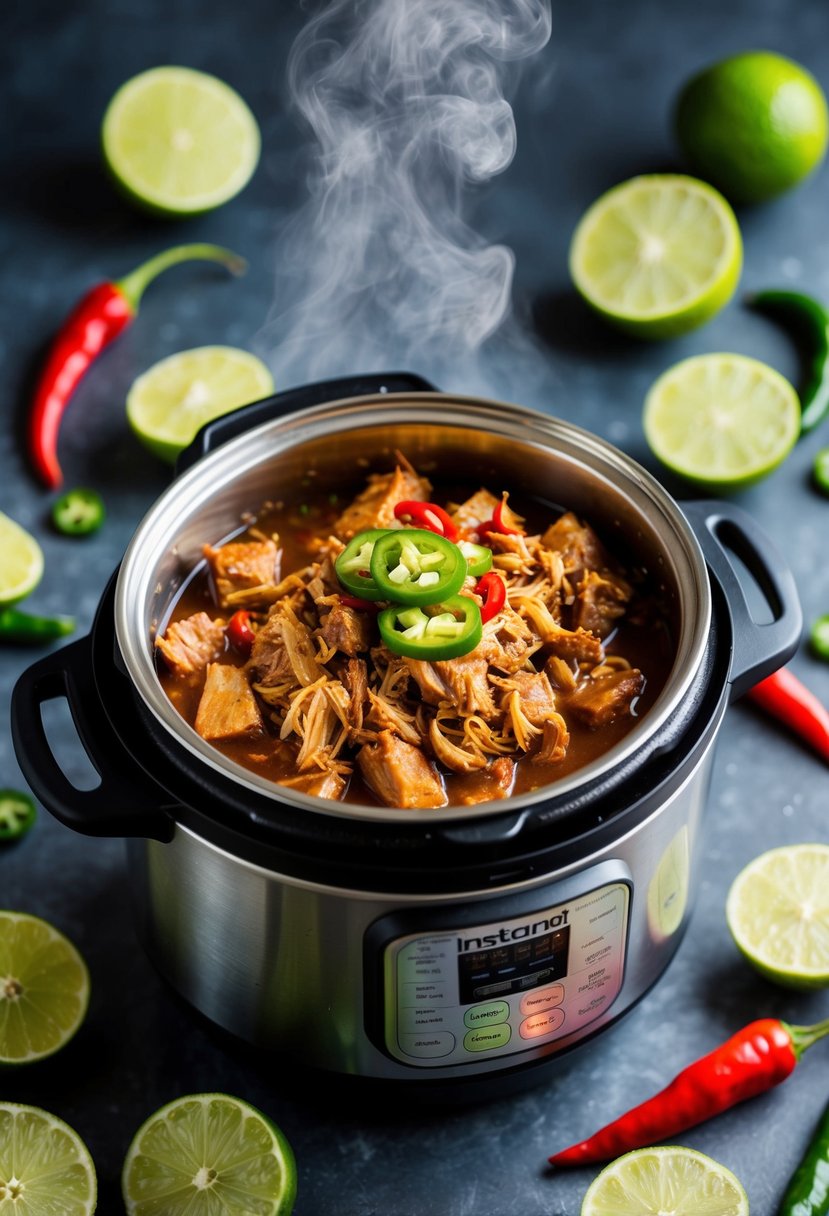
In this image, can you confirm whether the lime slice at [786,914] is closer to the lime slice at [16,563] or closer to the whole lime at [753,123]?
the lime slice at [16,563]

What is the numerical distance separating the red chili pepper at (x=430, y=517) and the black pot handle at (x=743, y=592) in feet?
2.03

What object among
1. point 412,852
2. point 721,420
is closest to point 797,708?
point 721,420

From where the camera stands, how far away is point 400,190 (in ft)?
17.2

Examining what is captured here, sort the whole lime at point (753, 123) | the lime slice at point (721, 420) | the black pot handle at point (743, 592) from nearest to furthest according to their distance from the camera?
the black pot handle at point (743, 592), the lime slice at point (721, 420), the whole lime at point (753, 123)

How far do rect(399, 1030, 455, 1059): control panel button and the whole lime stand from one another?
153 inches

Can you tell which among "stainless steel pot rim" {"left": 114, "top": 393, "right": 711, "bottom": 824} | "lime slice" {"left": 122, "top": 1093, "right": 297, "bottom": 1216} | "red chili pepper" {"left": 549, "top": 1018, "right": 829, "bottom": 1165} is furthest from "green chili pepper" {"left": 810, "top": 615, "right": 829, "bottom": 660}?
"lime slice" {"left": 122, "top": 1093, "right": 297, "bottom": 1216}

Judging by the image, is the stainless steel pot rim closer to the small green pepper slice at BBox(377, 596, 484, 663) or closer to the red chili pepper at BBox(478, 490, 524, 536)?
the red chili pepper at BBox(478, 490, 524, 536)

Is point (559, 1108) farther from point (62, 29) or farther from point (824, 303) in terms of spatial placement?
point (62, 29)

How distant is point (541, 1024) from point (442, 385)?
273cm

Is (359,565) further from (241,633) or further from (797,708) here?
(797,708)

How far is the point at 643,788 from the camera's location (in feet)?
9.99

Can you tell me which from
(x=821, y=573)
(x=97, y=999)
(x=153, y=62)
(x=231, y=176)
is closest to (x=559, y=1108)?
(x=97, y=999)

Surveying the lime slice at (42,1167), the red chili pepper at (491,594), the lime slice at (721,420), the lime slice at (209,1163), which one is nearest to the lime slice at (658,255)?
the lime slice at (721,420)

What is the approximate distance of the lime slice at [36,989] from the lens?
3.66 m
